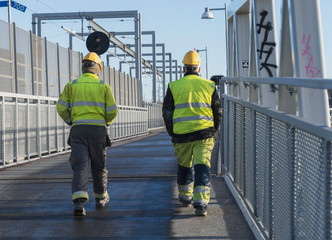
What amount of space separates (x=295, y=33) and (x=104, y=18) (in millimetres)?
35260

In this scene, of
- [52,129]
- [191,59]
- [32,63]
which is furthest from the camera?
[32,63]

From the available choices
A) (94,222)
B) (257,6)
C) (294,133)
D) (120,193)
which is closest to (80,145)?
(94,222)

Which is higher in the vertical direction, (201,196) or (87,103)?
(87,103)

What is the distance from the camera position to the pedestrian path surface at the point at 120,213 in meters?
5.44

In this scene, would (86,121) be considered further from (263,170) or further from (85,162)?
(263,170)

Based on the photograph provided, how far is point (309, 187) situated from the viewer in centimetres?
343

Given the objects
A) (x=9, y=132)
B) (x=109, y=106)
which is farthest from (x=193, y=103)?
(x=9, y=132)

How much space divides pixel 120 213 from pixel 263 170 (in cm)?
189

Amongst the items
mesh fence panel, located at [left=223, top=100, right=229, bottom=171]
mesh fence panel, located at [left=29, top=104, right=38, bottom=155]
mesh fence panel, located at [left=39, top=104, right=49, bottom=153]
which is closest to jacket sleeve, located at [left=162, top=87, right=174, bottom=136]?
mesh fence panel, located at [left=223, top=100, right=229, bottom=171]

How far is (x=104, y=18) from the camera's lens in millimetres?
41531

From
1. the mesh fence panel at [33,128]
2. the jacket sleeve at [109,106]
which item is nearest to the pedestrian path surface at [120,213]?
the jacket sleeve at [109,106]

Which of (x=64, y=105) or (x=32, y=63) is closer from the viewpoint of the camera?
(x=64, y=105)

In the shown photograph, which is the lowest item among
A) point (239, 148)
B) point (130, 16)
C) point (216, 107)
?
point (239, 148)

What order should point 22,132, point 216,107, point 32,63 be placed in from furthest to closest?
point 32,63 < point 22,132 < point 216,107
